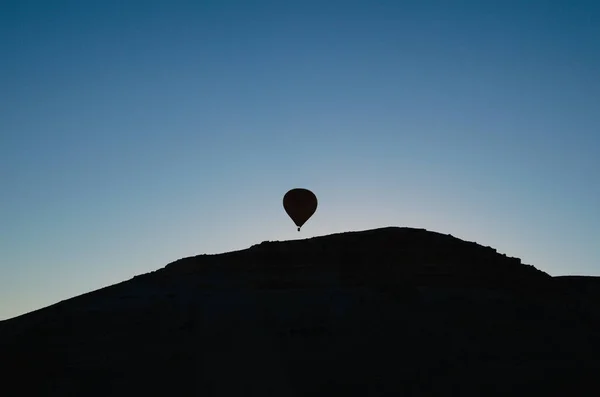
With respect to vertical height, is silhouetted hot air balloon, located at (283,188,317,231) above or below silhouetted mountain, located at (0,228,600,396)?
above

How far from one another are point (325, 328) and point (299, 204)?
8.17m

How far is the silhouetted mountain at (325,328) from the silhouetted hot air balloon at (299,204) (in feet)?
7.52

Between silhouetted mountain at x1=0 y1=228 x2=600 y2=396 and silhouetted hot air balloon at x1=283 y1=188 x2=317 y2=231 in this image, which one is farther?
silhouetted hot air balloon at x1=283 y1=188 x2=317 y2=231

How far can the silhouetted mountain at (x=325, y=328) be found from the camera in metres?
15.7

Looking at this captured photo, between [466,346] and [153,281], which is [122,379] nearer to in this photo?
[153,281]

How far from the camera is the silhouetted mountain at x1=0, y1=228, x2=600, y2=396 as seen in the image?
1570 cm

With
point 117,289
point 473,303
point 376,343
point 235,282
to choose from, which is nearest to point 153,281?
point 117,289

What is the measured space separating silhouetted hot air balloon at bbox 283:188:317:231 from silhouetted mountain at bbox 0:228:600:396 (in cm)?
229

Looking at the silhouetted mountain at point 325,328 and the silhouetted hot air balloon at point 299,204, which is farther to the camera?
the silhouetted hot air balloon at point 299,204

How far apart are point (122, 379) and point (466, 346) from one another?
9.27 m

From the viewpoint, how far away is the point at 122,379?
51.8ft

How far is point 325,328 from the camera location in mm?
17984

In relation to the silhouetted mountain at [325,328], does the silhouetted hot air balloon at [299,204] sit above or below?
above

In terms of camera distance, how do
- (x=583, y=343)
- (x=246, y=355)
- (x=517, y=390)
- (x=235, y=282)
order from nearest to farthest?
(x=517, y=390), (x=246, y=355), (x=583, y=343), (x=235, y=282)
